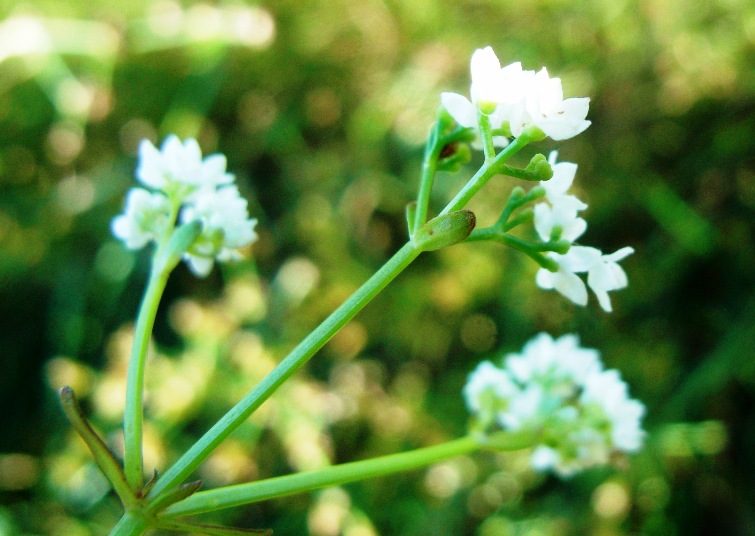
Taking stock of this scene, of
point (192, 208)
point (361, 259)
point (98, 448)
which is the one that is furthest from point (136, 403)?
point (361, 259)

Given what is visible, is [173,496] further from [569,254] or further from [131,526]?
[569,254]

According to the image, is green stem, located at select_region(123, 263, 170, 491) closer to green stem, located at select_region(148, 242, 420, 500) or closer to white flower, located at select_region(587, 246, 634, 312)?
green stem, located at select_region(148, 242, 420, 500)

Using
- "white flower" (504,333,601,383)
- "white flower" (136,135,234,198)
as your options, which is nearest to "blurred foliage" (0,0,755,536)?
"white flower" (504,333,601,383)

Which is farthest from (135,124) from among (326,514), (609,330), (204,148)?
(609,330)

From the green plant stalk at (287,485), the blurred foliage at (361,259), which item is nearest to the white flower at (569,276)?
the green plant stalk at (287,485)

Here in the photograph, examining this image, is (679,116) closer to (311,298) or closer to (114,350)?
(311,298)
